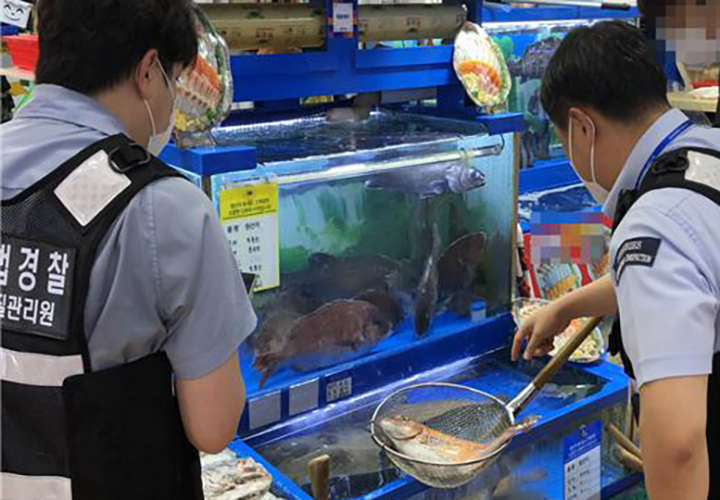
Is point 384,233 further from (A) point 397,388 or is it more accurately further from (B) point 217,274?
(B) point 217,274

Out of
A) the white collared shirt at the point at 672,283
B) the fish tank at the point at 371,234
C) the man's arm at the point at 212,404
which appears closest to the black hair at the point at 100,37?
the man's arm at the point at 212,404

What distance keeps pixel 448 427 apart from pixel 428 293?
0.53 m

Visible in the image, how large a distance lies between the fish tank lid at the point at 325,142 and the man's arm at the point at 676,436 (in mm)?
1075

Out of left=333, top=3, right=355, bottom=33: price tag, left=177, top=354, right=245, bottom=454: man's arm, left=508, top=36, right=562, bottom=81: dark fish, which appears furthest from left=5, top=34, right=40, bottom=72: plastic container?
left=508, top=36, right=562, bottom=81: dark fish

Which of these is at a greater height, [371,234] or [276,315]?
[371,234]

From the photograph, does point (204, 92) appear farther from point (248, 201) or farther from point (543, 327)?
point (543, 327)

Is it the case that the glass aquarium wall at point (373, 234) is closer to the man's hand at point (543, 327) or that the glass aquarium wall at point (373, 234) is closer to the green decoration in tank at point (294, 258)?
the green decoration in tank at point (294, 258)

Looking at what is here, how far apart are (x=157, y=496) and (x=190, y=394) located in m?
0.19

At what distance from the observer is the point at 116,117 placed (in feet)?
3.80

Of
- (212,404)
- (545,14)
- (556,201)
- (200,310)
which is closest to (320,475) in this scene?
(212,404)

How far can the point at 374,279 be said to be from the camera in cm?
235

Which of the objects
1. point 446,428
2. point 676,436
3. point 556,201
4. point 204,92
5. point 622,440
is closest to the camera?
point 676,436

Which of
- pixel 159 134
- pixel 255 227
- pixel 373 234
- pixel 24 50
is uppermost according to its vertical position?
pixel 24 50

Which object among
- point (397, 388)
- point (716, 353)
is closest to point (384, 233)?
point (397, 388)
